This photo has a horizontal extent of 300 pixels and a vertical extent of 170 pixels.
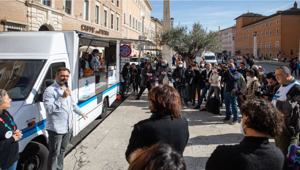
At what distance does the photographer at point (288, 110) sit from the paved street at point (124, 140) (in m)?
1.52

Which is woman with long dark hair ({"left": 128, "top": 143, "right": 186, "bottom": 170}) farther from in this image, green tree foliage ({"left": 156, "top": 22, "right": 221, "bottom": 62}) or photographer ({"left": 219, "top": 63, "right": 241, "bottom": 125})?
green tree foliage ({"left": 156, "top": 22, "right": 221, "bottom": 62})

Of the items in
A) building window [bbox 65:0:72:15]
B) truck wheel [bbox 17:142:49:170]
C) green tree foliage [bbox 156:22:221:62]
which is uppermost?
building window [bbox 65:0:72:15]

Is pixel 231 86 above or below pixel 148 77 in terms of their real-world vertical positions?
below

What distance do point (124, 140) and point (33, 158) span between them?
2459mm

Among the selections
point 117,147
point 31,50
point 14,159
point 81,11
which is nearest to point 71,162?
point 117,147

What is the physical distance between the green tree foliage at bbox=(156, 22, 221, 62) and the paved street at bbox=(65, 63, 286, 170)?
65.1 feet

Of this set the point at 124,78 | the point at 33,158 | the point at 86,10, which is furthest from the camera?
the point at 86,10

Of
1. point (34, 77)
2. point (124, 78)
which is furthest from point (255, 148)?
point (124, 78)

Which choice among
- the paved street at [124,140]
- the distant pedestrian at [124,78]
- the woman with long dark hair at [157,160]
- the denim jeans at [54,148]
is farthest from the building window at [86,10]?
the woman with long dark hair at [157,160]

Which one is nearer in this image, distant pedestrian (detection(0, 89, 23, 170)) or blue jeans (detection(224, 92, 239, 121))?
distant pedestrian (detection(0, 89, 23, 170))

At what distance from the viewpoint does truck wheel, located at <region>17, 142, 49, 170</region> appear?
11.2 ft

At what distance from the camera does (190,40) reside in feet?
90.2

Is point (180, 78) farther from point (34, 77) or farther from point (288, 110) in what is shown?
point (34, 77)

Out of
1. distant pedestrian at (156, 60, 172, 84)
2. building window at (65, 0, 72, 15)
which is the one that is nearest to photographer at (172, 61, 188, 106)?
distant pedestrian at (156, 60, 172, 84)
